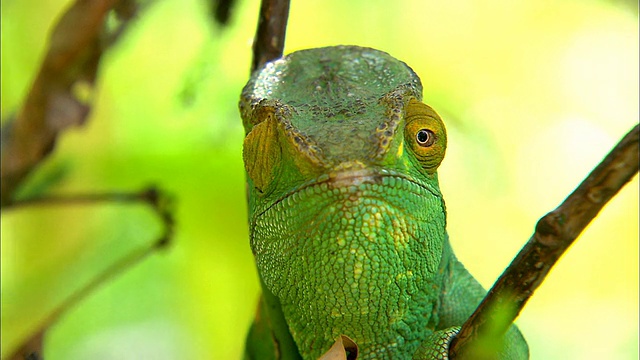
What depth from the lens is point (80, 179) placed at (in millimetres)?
4199

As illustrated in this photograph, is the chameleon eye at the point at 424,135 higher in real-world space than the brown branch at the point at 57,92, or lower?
higher

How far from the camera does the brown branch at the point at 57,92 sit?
2.50 m

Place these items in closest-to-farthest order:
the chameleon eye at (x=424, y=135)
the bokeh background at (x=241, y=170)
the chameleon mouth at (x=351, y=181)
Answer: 1. the chameleon mouth at (x=351, y=181)
2. the chameleon eye at (x=424, y=135)
3. the bokeh background at (x=241, y=170)

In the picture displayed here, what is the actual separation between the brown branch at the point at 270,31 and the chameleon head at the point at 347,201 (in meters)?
0.33

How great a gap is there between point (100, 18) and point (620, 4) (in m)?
2.97

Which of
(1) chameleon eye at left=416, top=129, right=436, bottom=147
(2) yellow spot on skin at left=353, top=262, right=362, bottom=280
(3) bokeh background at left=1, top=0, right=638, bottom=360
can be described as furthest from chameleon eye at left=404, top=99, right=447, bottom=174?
(3) bokeh background at left=1, top=0, right=638, bottom=360

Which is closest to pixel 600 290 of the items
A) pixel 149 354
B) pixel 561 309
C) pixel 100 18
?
pixel 561 309

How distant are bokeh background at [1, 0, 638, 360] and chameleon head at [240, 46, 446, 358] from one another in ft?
6.70

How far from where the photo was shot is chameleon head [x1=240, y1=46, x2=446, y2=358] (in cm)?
171

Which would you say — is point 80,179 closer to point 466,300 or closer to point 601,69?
point 466,300

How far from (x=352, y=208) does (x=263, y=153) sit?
292 mm

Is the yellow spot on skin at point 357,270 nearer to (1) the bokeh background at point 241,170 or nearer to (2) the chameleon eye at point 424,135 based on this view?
(2) the chameleon eye at point 424,135

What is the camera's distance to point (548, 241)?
1424mm

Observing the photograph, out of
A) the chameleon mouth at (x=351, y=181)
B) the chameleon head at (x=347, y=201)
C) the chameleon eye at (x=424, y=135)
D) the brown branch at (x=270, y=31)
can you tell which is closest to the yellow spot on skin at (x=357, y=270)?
the chameleon head at (x=347, y=201)
